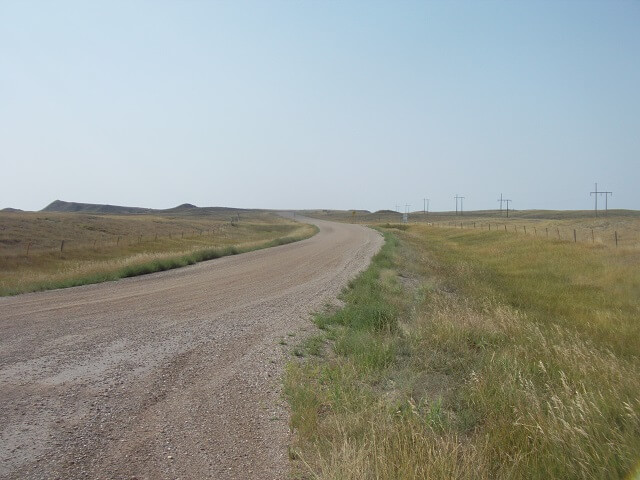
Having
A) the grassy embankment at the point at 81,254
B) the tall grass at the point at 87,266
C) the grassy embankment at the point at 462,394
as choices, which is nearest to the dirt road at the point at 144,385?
the grassy embankment at the point at 462,394

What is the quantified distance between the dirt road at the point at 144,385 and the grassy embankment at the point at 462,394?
1.89 feet

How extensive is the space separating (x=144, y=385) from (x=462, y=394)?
13.0 ft

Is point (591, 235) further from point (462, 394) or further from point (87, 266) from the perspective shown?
point (462, 394)

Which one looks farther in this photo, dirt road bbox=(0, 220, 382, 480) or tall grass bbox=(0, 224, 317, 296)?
tall grass bbox=(0, 224, 317, 296)

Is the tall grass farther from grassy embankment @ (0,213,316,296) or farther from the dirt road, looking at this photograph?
the dirt road

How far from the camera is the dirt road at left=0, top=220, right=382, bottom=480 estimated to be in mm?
5320

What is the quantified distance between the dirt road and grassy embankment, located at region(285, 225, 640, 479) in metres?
0.58

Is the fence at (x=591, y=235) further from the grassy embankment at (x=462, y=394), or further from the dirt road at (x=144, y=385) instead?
the dirt road at (x=144, y=385)

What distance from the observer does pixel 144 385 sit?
7.60 m

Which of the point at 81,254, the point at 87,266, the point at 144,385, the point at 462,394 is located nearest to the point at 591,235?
the point at 87,266

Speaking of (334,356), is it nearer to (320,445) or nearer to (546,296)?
(320,445)

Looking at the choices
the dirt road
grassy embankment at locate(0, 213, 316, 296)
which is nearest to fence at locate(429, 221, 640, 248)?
grassy embankment at locate(0, 213, 316, 296)

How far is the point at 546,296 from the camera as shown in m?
18.9

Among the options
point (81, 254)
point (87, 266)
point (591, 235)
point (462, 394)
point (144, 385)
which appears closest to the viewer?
point (462, 394)
